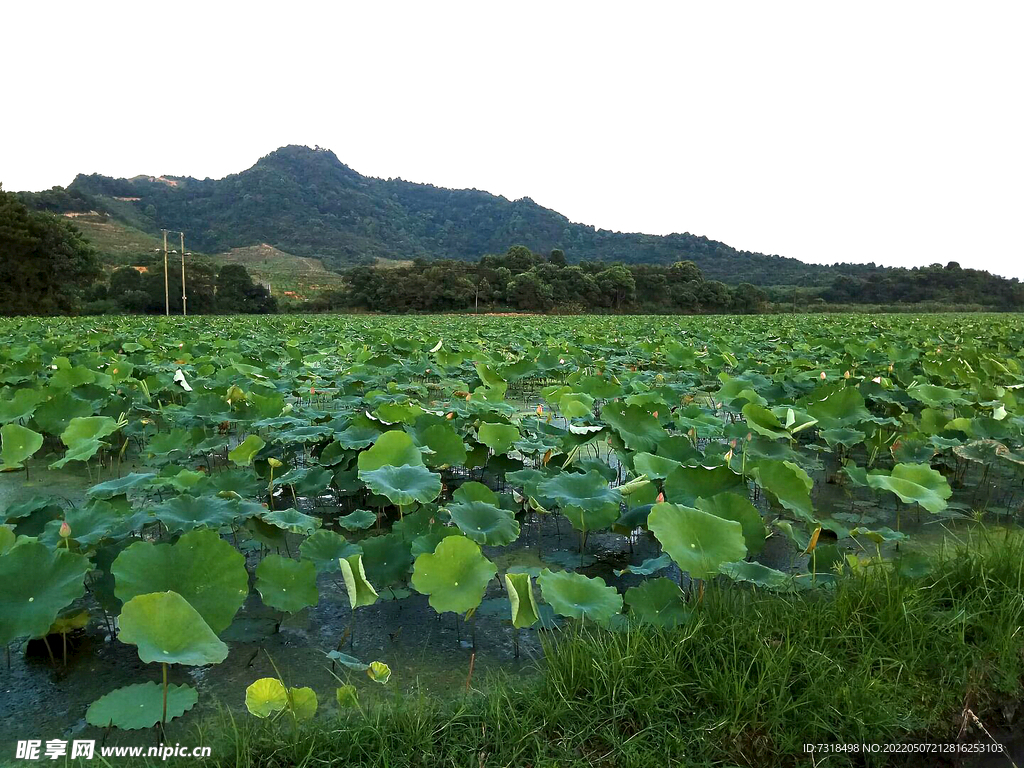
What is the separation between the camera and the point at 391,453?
2010 millimetres

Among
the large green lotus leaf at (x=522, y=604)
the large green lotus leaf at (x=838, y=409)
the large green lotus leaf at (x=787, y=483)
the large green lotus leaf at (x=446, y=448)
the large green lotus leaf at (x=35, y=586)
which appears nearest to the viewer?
the large green lotus leaf at (x=35, y=586)

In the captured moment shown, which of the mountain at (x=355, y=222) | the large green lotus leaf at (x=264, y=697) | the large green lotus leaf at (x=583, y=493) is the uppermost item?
the mountain at (x=355, y=222)

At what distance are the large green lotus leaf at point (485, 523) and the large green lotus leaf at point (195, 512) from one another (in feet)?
1.94

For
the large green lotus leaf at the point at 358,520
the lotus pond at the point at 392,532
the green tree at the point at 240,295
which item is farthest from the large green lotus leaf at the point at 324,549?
the green tree at the point at 240,295

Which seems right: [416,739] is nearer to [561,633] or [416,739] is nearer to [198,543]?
[561,633]

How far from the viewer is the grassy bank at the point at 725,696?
1.14 meters

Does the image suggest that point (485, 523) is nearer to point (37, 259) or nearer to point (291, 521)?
point (291, 521)

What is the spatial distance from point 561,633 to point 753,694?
0.43 meters

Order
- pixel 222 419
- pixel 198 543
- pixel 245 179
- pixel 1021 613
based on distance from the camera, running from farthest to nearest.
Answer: pixel 245 179
pixel 222 419
pixel 1021 613
pixel 198 543

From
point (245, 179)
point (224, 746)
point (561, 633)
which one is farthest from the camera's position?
point (245, 179)

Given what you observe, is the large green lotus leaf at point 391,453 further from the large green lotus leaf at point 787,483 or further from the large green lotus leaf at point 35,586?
the large green lotus leaf at point 787,483

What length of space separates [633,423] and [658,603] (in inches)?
42.4

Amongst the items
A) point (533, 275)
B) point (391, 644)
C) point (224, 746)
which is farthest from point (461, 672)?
point (533, 275)

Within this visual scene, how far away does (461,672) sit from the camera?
1403 mm
